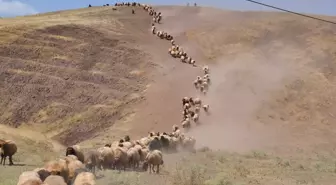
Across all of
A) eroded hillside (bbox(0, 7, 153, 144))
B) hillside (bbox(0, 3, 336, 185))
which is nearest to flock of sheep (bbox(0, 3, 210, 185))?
hillside (bbox(0, 3, 336, 185))

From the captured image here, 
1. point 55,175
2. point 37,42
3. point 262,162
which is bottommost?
point 262,162

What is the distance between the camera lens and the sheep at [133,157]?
24875 mm

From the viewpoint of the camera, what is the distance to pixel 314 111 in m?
43.6

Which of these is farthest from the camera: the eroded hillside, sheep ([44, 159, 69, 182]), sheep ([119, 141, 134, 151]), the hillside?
the eroded hillside

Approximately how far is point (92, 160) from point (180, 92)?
858 inches

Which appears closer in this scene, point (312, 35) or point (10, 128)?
point (10, 128)

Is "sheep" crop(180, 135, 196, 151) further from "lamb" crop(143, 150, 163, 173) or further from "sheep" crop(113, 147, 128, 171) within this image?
"sheep" crop(113, 147, 128, 171)

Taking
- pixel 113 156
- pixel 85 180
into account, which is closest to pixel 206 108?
pixel 113 156

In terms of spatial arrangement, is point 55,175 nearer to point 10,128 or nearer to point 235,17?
point 10,128

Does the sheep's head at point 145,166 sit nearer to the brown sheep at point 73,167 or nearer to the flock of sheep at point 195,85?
the brown sheep at point 73,167

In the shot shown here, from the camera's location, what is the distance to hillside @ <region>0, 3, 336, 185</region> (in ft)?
102

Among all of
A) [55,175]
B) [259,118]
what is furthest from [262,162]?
[55,175]

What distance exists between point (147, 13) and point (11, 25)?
2224cm

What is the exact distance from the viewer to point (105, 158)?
23.5 metres
